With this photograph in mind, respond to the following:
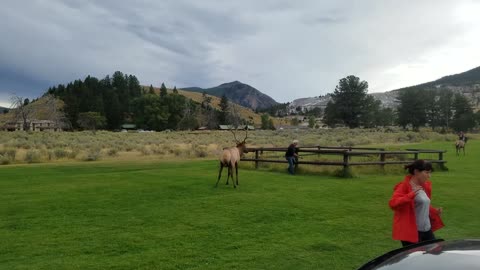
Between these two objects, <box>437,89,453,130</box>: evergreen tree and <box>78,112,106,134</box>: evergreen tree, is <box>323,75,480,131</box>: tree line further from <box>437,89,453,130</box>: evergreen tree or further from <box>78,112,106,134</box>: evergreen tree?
<box>78,112,106,134</box>: evergreen tree

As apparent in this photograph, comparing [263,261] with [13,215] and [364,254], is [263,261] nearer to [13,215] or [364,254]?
[364,254]

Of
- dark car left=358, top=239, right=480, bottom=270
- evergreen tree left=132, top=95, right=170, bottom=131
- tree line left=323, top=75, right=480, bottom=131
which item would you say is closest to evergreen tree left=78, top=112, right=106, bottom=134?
evergreen tree left=132, top=95, right=170, bottom=131

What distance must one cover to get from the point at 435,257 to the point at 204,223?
7100 mm

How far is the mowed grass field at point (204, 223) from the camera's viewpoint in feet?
23.3

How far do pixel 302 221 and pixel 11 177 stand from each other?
13.8 meters

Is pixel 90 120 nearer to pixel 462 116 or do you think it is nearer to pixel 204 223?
pixel 462 116

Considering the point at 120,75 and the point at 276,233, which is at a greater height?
the point at 120,75

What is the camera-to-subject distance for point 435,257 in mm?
2697

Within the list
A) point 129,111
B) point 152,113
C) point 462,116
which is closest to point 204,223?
point 462,116

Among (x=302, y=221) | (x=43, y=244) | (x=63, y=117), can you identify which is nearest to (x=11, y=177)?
(x=43, y=244)

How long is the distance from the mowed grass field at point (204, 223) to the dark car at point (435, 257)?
154 inches

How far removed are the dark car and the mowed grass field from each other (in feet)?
Answer: 12.8

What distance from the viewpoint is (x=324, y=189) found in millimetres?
14430

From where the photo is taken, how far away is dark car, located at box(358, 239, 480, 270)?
2531 millimetres
